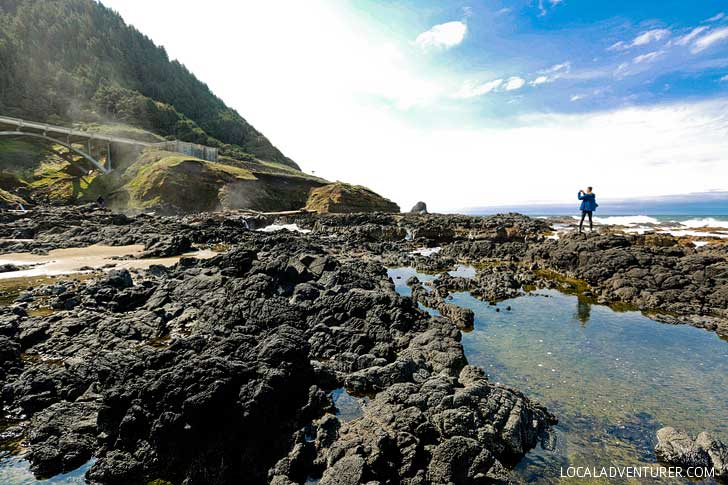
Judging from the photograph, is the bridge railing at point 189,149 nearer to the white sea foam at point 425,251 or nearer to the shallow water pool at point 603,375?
the white sea foam at point 425,251

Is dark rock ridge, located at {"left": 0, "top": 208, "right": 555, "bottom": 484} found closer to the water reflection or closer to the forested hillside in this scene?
the water reflection

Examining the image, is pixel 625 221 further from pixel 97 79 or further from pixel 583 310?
pixel 97 79

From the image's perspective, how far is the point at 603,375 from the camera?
1203cm

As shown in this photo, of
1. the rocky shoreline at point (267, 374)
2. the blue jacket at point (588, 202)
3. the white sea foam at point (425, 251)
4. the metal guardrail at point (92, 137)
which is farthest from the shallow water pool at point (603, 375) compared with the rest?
the metal guardrail at point (92, 137)

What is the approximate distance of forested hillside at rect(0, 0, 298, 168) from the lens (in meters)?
119

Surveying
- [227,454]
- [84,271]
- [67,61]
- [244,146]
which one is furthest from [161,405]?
[67,61]

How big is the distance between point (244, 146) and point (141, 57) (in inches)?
2742

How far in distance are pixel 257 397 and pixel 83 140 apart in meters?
117

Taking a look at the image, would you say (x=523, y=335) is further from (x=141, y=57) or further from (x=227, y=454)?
(x=141, y=57)

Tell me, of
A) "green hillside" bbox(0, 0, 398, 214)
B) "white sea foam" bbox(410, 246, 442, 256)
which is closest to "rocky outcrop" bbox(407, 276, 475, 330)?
"white sea foam" bbox(410, 246, 442, 256)

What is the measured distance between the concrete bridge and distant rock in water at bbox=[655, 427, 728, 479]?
4184 inches

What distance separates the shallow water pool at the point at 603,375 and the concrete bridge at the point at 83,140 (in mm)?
100397

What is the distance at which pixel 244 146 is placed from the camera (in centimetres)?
16338

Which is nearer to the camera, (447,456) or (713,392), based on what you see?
(447,456)
